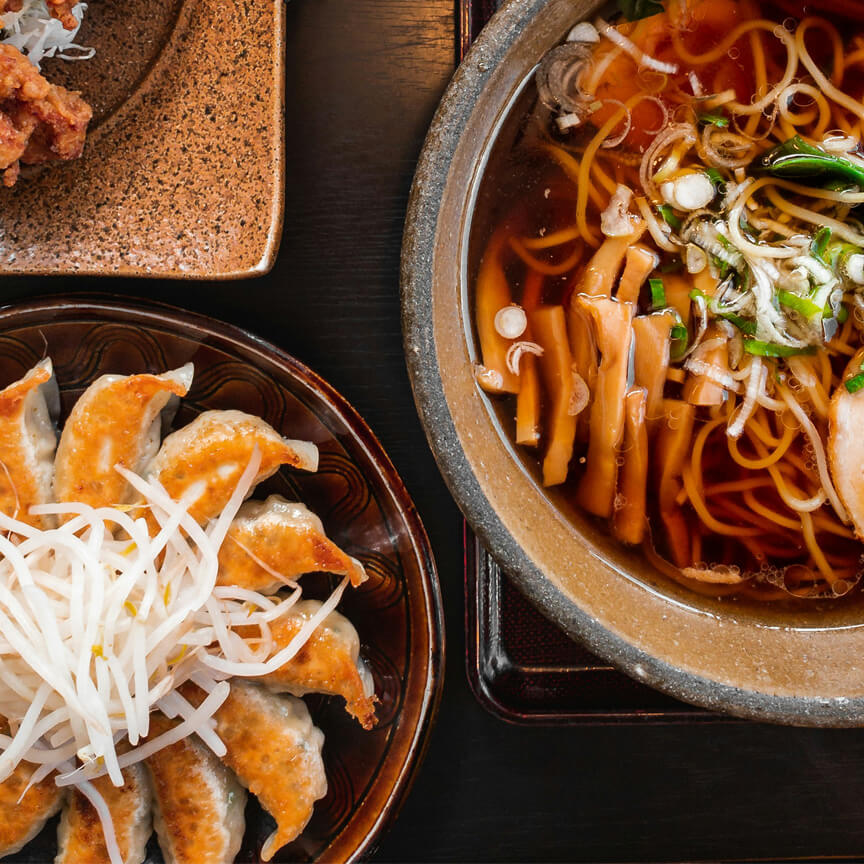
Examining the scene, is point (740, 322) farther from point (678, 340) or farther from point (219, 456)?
point (219, 456)

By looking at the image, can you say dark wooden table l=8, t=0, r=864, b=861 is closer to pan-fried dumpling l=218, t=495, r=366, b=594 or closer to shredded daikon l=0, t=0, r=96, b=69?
pan-fried dumpling l=218, t=495, r=366, b=594

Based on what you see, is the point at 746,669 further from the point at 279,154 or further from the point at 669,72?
the point at 279,154

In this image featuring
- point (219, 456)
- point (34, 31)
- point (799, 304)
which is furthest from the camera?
point (34, 31)

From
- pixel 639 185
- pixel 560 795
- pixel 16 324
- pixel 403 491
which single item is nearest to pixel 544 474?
pixel 403 491

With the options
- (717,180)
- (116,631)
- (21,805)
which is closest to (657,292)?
(717,180)

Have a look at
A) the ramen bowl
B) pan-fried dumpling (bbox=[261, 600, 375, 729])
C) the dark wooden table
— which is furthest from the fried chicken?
pan-fried dumpling (bbox=[261, 600, 375, 729])

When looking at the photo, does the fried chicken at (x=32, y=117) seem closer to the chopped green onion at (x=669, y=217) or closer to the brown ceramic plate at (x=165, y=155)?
the brown ceramic plate at (x=165, y=155)
